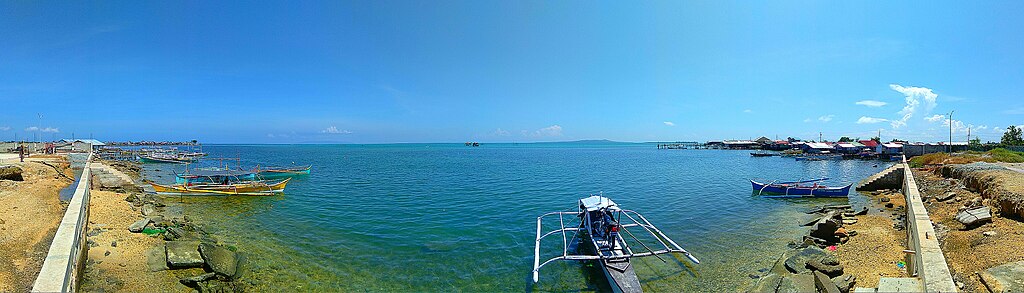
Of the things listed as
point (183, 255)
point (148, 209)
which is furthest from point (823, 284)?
point (148, 209)

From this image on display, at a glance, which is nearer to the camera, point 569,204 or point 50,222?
point 50,222

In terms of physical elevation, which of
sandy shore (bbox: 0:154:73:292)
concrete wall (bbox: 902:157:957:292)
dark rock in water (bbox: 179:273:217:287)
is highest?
concrete wall (bbox: 902:157:957:292)

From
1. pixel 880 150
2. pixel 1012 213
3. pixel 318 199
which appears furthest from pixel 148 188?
pixel 880 150

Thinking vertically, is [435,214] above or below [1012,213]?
below

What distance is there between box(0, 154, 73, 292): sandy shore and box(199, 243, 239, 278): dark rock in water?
351 centimetres

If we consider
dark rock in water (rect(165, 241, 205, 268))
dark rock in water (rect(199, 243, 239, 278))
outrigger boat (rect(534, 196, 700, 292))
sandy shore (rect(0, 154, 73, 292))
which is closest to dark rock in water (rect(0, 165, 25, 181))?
sandy shore (rect(0, 154, 73, 292))

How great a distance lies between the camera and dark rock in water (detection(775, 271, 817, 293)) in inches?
404

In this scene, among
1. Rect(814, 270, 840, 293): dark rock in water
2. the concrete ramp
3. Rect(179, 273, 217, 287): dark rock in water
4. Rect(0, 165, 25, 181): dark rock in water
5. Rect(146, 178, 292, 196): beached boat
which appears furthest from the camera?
the concrete ramp

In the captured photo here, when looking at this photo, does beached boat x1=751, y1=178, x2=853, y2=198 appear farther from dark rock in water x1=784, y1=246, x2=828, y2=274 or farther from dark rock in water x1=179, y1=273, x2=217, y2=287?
dark rock in water x1=179, y1=273, x2=217, y2=287

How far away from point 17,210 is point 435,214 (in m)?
17.3

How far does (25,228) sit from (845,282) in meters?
26.1

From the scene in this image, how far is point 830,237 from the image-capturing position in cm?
1633

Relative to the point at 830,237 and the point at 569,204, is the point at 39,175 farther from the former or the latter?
the point at 830,237

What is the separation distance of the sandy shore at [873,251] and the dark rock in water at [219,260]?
18594mm
